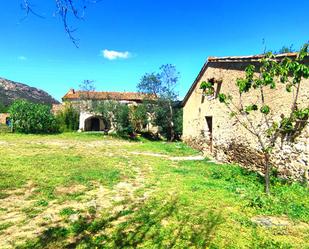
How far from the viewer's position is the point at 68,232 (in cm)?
495

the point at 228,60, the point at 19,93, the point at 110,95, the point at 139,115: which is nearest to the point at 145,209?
the point at 228,60

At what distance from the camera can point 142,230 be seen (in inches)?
201

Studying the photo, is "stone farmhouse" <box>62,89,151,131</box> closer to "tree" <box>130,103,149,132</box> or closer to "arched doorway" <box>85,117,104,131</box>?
"arched doorway" <box>85,117,104,131</box>

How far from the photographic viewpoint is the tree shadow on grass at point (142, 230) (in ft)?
15.0

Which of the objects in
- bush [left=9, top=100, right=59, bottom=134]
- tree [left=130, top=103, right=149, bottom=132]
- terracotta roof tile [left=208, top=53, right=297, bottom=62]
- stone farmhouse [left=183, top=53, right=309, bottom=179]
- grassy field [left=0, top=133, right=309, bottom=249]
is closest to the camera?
grassy field [left=0, top=133, right=309, bottom=249]

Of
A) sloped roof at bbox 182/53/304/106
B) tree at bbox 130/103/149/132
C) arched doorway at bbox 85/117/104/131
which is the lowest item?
arched doorway at bbox 85/117/104/131

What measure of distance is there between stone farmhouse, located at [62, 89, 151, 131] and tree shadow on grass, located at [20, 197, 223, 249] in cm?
2508

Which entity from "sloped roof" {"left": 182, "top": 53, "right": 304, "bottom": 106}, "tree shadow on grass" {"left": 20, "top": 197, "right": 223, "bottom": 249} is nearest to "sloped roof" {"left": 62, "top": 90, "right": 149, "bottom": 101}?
"sloped roof" {"left": 182, "top": 53, "right": 304, "bottom": 106}

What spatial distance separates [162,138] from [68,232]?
2468cm

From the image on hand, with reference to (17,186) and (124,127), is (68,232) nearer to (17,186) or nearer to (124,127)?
(17,186)

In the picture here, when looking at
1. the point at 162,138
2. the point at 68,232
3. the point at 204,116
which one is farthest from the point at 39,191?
the point at 162,138

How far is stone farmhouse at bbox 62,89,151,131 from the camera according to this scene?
3110 cm

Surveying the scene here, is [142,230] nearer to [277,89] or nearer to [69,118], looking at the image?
[277,89]

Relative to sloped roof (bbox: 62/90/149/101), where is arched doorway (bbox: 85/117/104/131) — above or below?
below
